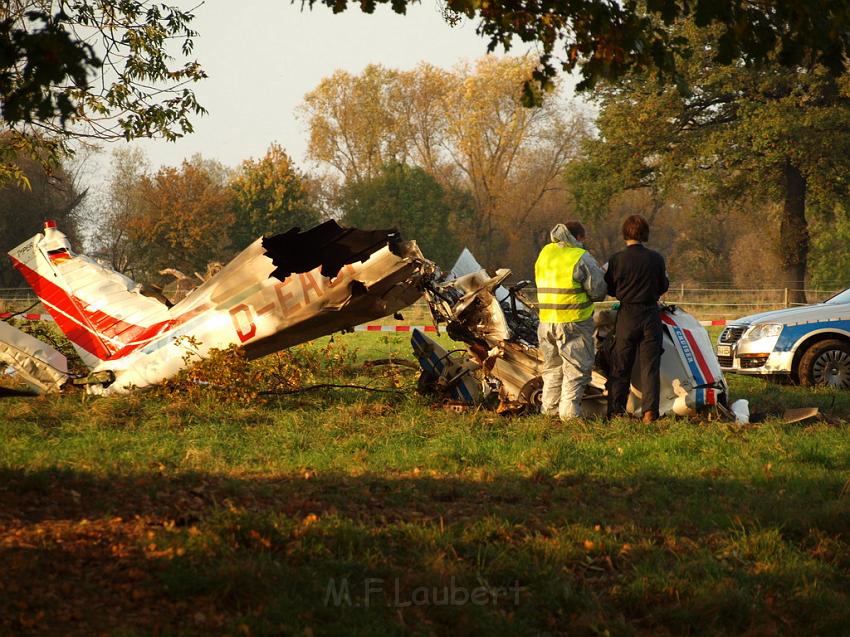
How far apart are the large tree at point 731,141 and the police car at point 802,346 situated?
2338 centimetres

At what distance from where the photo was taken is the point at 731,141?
3722 centimetres

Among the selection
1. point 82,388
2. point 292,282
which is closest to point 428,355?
point 292,282

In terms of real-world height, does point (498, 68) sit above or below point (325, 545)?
above

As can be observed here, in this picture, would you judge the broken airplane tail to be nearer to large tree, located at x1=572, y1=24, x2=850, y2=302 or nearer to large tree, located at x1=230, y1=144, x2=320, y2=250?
large tree, located at x1=572, y1=24, x2=850, y2=302

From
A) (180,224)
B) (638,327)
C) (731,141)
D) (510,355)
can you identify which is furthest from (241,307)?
(180,224)

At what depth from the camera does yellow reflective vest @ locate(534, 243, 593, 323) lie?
9492 millimetres

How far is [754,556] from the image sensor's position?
541cm

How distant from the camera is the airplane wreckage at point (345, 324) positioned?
9.84 m

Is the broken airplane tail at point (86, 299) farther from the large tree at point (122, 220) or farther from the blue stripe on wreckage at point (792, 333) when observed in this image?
the large tree at point (122, 220)

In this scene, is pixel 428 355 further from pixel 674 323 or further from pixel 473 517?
pixel 473 517

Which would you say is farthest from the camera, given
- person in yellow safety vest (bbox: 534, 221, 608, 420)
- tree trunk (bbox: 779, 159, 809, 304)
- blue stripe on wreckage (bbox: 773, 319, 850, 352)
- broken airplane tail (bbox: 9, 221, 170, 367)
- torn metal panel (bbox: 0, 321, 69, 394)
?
tree trunk (bbox: 779, 159, 809, 304)

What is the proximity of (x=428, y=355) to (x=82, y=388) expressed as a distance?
13.0ft

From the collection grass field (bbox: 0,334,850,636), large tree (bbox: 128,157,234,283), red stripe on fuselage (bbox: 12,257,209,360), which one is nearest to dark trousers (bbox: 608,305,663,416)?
grass field (bbox: 0,334,850,636)

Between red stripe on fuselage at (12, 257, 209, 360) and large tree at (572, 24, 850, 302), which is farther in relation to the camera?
large tree at (572, 24, 850, 302)
